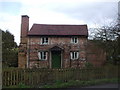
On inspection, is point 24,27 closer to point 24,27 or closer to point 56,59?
point 24,27

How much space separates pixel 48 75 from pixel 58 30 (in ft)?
60.7

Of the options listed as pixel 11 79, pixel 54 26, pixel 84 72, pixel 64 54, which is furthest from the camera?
pixel 54 26

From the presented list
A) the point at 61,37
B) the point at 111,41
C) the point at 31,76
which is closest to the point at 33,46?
the point at 61,37

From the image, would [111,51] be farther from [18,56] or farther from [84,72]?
[18,56]

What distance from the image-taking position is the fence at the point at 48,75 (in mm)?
14078

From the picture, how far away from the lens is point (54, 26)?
113ft

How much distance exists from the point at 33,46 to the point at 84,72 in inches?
661

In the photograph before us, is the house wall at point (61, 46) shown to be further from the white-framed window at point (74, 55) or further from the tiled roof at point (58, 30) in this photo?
the tiled roof at point (58, 30)

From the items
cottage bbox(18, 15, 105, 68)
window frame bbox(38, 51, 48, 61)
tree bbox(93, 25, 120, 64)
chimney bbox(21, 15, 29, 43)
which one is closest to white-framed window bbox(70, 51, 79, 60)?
cottage bbox(18, 15, 105, 68)

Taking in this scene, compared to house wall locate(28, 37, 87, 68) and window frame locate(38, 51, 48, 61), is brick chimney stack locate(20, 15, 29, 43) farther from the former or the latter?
window frame locate(38, 51, 48, 61)

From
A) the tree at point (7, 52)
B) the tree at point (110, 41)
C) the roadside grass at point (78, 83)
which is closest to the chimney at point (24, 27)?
the tree at point (7, 52)

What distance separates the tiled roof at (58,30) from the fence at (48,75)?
50.9 feet

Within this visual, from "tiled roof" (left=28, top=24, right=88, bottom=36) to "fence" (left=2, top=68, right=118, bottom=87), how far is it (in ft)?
50.9

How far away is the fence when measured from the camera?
1408 cm
